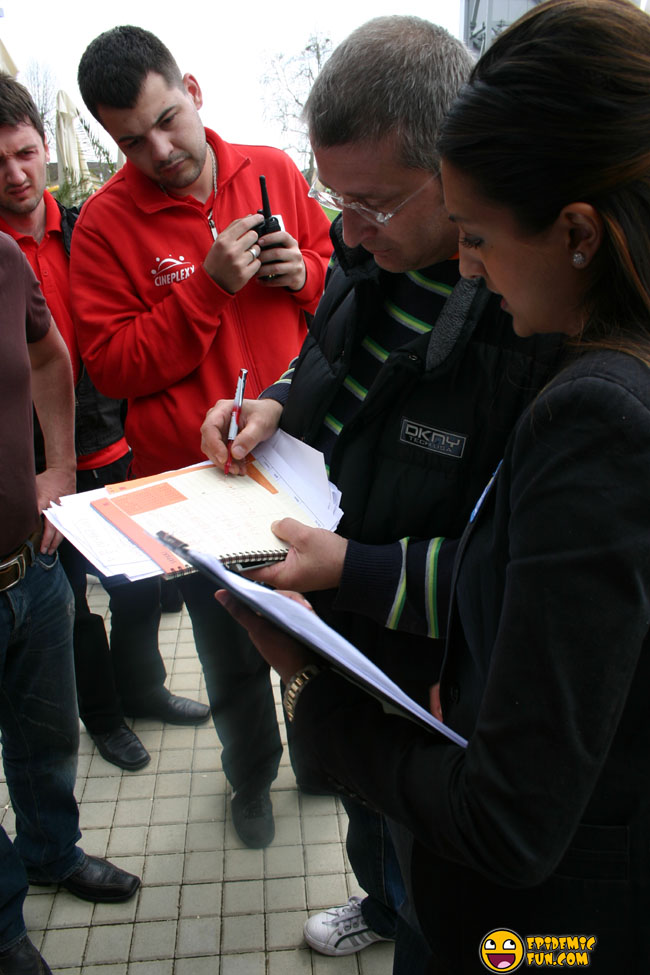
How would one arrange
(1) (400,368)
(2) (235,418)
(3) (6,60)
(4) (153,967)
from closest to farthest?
1. (1) (400,368)
2. (2) (235,418)
3. (4) (153,967)
4. (3) (6,60)

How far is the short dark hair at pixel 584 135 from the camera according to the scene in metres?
0.81

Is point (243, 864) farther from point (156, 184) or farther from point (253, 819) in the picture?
point (156, 184)

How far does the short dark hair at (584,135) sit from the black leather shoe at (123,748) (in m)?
2.66

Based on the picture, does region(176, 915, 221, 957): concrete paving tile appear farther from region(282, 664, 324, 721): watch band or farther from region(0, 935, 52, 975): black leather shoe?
region(282, 664, 324, 721): watch band

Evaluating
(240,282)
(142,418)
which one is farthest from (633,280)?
(142,418)

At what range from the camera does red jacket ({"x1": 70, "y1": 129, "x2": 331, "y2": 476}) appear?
235cm

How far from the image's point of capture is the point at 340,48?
140cm

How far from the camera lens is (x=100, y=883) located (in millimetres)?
2412

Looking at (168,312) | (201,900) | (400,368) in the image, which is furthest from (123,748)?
(400,368)

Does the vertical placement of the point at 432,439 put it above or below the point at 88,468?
above

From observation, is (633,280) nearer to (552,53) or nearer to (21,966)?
(552,53)

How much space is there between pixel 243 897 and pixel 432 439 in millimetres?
1801

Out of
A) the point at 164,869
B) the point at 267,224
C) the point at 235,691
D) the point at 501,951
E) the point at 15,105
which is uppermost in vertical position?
the point at 15,105

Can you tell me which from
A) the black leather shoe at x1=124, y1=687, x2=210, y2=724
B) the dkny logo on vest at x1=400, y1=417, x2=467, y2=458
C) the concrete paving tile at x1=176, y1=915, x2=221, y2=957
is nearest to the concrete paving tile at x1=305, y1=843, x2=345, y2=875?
the concrete paving tile at x1=176, y1=915, x2=221, y2=957
